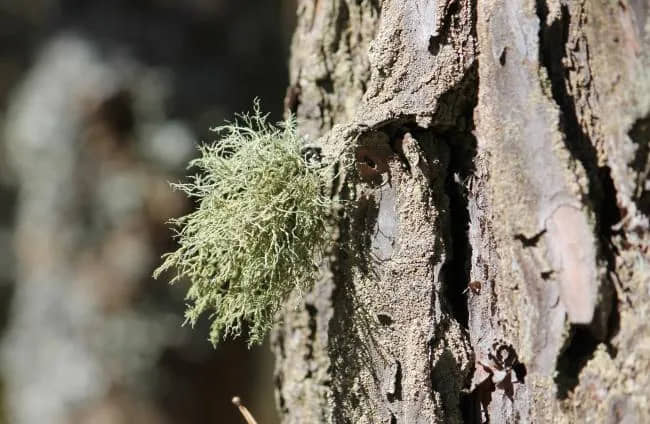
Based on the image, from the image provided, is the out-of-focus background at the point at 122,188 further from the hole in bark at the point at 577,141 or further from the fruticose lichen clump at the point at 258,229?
the hole in bark at the point at 577,141

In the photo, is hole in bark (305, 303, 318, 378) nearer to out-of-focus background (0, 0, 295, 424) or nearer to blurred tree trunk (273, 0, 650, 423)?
blurred tree trunk (273, 0, 650, 423)

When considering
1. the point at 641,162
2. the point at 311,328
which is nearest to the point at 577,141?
the point at 641,162

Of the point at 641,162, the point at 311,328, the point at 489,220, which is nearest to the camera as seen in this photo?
the point at 641,162

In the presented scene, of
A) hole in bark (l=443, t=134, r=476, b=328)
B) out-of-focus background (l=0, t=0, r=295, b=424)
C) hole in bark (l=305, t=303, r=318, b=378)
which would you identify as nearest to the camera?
hole in bark (l=443, t=134, r=476, b=328)

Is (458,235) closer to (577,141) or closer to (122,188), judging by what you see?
(577,141)

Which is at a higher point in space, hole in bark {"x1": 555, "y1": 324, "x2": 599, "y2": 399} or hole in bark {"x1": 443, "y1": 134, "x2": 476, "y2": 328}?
hole in bark {"x1": 443, "y1": 134, "x2": 476, "y2": 328}

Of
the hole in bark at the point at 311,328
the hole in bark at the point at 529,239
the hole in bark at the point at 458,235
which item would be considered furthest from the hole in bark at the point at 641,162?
the hole in bark at the point at 311,328

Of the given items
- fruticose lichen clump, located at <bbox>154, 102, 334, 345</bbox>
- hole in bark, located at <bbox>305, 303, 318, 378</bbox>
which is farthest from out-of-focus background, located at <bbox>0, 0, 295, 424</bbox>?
fruticose lichen clump, located at <bbox>154, 102, 334, 345</bbox>

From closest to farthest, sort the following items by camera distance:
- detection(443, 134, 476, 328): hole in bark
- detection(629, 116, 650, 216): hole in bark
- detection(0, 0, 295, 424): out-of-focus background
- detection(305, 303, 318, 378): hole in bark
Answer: detection(629, 116, 650, 216): hole in bark, detection(443, 134, 476, 328): hole in bark, detection(305, 303, 318, 378): hole in bark, detection(0, 0, 295, 424): out-of-focus background
